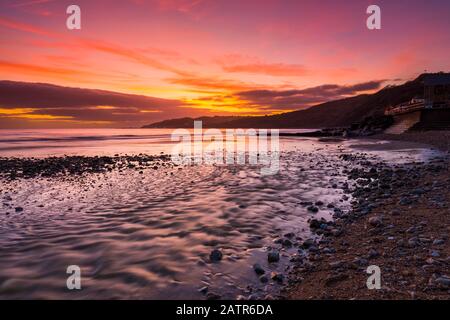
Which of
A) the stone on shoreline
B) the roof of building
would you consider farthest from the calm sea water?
the roof of building

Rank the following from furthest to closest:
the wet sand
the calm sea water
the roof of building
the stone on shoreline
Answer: the roof of building → the stone on shoreline → the calm sea water → the wet sand

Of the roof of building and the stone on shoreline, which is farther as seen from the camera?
the roof of building

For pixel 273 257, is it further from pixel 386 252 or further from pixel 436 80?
pixel 436 80

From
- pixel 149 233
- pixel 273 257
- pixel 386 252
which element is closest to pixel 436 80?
pixel 386 252

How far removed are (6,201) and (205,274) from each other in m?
9.95

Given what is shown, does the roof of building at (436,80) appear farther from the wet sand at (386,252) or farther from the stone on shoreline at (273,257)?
the stone on shoreline at (273,257)

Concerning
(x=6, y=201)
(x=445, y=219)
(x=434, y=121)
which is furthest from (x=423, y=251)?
(x=434, y=121)

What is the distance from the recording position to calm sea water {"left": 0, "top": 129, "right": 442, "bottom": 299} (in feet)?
18.1

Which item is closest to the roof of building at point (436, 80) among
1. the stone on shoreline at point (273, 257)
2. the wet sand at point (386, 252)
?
the wet sand at point (386, 252)

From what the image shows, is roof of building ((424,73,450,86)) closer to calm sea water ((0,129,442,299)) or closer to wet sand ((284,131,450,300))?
calm sea water ((0,129,442,299))

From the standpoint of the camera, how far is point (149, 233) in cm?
816

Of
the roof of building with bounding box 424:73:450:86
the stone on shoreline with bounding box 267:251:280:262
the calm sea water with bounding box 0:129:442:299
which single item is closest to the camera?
the calm sea water with bounding box 0:129:442:299

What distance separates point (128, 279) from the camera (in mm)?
5699

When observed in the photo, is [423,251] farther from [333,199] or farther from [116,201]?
[116,201]
